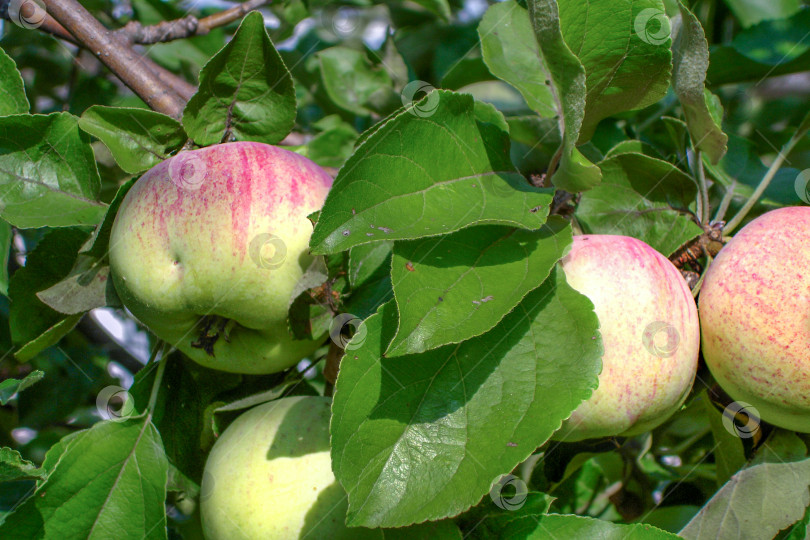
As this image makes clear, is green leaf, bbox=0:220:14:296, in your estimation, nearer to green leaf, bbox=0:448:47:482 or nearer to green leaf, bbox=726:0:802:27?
Answer: green leaf, bbox=0:448:47:482

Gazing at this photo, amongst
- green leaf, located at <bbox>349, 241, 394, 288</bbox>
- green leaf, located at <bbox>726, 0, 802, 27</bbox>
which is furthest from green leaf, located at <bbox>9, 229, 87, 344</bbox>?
green leaf, located at <bbox>726, 0, 802, 27</bbox>

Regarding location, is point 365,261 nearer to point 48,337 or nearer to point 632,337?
point 632,337

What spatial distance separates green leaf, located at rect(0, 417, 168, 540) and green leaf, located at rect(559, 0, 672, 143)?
0.74m

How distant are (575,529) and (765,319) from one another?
34cm

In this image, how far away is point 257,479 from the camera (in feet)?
3.00

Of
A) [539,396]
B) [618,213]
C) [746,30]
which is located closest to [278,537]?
[539,396]

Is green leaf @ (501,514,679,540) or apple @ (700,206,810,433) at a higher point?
apple @ (700,206,810,433)

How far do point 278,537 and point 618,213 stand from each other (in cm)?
64

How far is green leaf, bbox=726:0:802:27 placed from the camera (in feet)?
5.00

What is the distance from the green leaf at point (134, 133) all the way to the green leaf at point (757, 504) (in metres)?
0.91

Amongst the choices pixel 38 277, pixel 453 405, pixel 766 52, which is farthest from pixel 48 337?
pixel 766 52

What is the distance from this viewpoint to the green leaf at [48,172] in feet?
3.18

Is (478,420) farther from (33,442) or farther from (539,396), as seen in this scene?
(33,442)

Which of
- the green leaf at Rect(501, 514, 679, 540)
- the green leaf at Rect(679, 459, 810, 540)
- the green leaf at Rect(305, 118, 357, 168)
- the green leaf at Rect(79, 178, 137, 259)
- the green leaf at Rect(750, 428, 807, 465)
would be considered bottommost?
the green leaf at Rect(679, 459, 810, 540)
